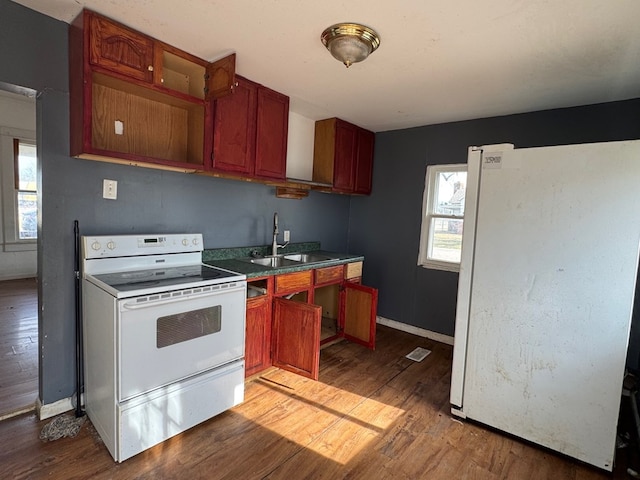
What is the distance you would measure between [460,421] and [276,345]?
4.55 ft

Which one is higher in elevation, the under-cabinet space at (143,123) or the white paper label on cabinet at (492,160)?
the under-cabinet space at (143,123)

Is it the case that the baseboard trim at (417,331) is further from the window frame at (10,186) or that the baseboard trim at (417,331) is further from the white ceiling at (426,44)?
the window frame at (10,186)

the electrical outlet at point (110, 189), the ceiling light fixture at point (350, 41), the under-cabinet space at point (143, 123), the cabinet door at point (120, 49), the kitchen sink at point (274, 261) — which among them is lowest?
the kitchen sink at point (274, 261)

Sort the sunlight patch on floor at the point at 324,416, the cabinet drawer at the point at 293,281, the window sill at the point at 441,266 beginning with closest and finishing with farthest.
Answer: the sunlight patch on floor at the point at 324,416 < the cabinet drawer at the point at 293,281 < the window sill at the point at 441,266

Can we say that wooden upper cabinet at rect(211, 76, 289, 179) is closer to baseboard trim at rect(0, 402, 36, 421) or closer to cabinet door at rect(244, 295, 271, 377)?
cabinet door at rect(244, 295, 271, 377)

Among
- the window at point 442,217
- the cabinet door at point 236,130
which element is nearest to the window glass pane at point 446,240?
the window at point 442,217

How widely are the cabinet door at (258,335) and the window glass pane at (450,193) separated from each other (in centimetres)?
217

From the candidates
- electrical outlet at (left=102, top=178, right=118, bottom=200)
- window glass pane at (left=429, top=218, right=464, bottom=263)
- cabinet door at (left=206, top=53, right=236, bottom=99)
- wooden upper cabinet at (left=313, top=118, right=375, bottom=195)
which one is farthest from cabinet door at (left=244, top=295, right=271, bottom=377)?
window glass pane at (left=429, top=218, right=464, bottom=263)

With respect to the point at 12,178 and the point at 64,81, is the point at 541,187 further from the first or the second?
the point at 12,178

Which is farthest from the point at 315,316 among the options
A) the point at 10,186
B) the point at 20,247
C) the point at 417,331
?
the point at 10,186

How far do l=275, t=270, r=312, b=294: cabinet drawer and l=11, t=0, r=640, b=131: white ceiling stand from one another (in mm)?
1505

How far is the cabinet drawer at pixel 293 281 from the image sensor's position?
2.63 meters

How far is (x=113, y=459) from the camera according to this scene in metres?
1.70

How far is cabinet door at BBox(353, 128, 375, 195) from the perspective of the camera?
3.78m
